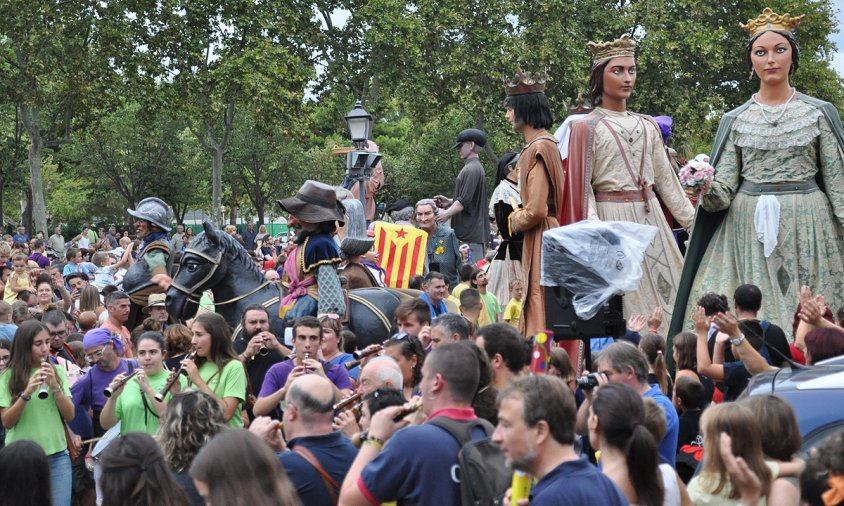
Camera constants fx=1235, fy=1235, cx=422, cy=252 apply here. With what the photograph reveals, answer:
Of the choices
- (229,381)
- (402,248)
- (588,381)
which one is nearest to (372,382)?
(588,381)

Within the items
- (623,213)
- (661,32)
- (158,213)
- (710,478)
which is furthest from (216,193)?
(710,478)

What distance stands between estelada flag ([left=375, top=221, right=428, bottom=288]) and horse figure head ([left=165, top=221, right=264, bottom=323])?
11.2ft

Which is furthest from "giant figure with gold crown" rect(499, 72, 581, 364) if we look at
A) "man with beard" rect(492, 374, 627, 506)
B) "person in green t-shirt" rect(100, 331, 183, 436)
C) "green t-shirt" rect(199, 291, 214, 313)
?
"man with beard" rect(492, 374, 627, 506)

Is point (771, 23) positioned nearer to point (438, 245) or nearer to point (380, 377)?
point (380, 377)

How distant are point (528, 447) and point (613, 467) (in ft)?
2.07

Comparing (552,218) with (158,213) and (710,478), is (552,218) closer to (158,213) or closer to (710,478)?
(710,478)

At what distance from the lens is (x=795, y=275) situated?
935cm

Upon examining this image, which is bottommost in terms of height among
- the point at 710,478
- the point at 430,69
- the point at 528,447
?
the point at 710,478

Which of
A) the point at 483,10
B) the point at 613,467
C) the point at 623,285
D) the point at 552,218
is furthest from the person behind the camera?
the point at 483,10

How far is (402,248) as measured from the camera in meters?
14.5

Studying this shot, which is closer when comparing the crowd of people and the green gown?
the crowd of people

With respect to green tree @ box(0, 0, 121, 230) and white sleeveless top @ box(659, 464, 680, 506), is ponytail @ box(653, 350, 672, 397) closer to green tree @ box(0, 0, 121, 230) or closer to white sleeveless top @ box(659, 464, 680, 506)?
white sleeveless top @ box(659, 464, 680, 506)

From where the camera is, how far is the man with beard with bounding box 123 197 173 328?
12430 millimetres

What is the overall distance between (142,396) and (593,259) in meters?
2.99
